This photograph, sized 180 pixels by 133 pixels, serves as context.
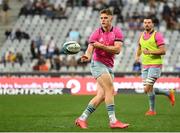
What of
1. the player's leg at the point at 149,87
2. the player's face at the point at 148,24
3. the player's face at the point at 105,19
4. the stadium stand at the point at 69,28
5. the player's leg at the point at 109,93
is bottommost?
the stadium stand at the point at 69,28

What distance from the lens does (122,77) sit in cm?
2956

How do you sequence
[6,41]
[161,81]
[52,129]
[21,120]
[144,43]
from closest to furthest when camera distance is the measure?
[52,129] < [21,120] < [144,43] < [161,81] < [6,41]

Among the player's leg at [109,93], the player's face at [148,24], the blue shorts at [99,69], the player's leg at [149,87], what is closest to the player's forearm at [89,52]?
the blue shorts at [99,69]

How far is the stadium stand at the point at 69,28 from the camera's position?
33562mm

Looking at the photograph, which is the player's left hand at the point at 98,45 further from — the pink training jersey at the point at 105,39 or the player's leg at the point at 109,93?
the player's leg at the point at 109,93

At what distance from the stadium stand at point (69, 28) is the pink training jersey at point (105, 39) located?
19.1 metres

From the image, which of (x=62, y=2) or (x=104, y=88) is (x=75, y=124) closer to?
(x=104, y=88)

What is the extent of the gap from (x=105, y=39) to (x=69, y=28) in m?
23.4


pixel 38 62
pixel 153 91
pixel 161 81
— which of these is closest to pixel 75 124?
pixel 153 91

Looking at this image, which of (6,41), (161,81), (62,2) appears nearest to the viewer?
(161,81)

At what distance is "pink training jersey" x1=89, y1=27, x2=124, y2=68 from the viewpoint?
13.3m

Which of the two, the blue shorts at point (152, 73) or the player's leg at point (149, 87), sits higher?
the blue shorts at point (152, 73)

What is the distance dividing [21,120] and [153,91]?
4.18 m

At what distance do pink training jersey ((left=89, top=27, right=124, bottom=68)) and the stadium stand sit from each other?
19.1 metres
